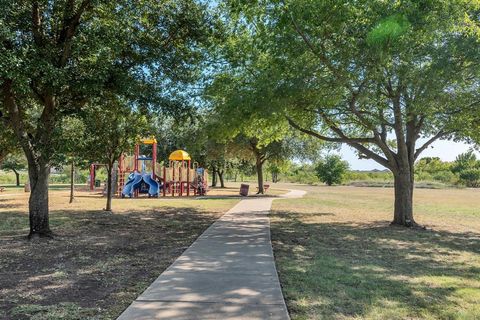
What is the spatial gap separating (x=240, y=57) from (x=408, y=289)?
9.52 m

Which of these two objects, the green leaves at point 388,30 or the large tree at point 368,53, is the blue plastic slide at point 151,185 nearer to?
the large tree at point 368,53

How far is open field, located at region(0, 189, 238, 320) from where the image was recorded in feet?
16.6

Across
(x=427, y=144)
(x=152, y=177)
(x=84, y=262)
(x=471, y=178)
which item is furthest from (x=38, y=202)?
(x=471, y=178)

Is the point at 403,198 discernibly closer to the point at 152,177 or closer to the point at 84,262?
the point at 84,262

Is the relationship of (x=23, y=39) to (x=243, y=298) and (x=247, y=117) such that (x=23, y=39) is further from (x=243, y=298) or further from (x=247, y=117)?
(x=243, y=298)

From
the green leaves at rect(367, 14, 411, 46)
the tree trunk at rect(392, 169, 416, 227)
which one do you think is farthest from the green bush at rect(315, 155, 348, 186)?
the green leaves at rect(367, 14, 411, 46)

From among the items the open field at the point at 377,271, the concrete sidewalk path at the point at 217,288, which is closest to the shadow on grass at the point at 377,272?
the open field at the point at 377,271

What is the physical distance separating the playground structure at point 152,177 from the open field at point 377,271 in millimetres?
14809

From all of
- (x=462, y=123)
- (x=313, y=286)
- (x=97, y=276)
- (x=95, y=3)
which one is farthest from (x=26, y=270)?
(x=462, y=123)

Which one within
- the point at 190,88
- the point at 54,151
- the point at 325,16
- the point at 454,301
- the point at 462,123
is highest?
the point at 325,16

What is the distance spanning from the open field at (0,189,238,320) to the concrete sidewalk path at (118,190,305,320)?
0.27 meters

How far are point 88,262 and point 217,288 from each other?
3.00m

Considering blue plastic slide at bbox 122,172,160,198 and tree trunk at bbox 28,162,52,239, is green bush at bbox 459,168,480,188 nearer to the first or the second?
blue plastic slide at bbox 122,172,160,198

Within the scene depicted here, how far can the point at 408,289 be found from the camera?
606 centimetres
